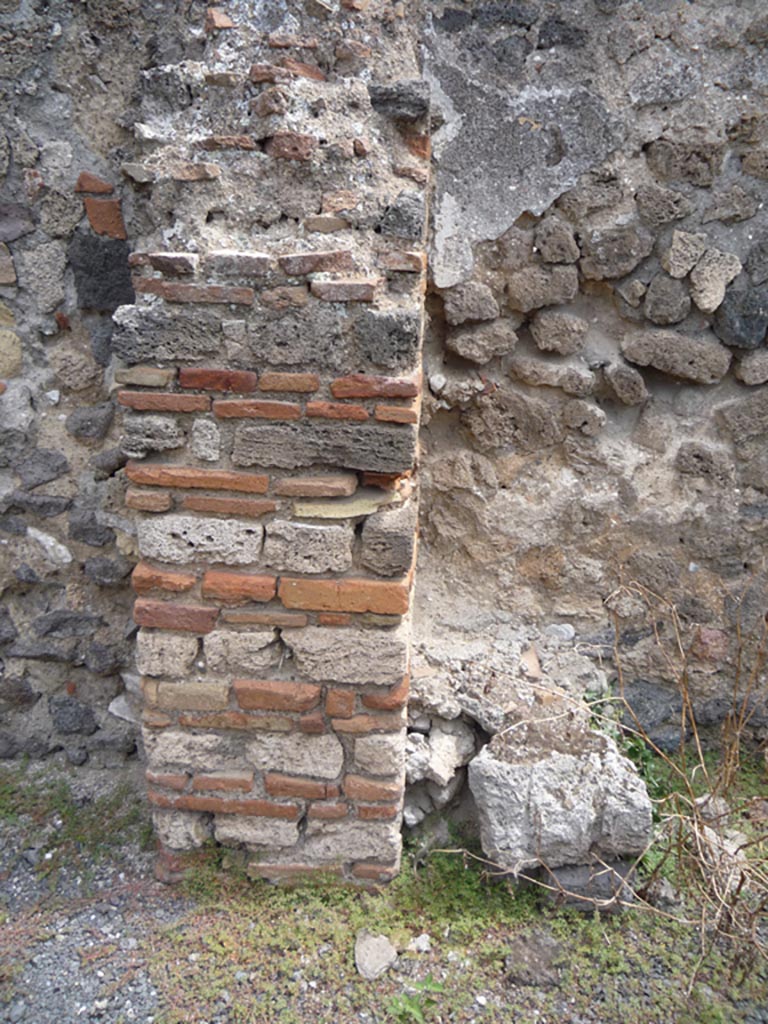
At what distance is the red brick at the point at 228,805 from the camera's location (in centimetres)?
224

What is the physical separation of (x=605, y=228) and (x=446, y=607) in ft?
5.00

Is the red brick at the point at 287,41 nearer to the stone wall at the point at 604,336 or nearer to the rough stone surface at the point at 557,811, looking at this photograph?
the stone wall at the point at 604,336

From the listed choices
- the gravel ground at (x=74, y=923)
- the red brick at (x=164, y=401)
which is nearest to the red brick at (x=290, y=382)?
the red brick at (x=164, y=401)

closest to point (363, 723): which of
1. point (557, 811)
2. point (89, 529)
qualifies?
point (557, 811)

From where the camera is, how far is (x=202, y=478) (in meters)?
2.01

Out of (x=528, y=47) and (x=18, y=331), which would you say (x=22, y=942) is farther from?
(x=528, y=47)

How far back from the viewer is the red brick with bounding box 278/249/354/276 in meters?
1.89

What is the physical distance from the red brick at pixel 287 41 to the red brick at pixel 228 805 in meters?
2.13

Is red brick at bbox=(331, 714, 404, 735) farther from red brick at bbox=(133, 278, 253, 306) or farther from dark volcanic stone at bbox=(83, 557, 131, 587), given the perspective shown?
red brick at bbox=(133, 278, 253, 306)

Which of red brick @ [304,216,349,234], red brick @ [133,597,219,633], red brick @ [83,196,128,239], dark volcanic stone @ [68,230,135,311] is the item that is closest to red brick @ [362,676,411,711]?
red brick @ [133,597,219,633]

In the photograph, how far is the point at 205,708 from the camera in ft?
7.14

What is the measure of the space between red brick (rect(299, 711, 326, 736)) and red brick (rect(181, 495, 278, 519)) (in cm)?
62

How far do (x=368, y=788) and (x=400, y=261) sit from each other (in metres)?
1.53

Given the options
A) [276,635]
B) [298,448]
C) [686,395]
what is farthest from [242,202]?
[686,395]
